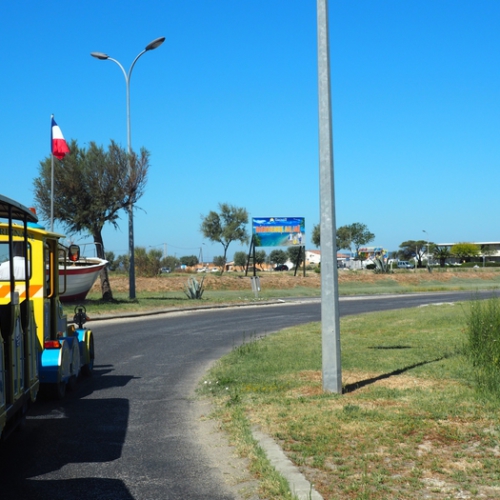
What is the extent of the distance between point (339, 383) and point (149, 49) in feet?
80.6

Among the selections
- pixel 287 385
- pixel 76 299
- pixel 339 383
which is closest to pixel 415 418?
pixel 339 383

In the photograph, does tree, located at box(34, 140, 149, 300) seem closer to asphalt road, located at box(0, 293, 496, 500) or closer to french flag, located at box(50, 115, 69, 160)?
french flag, located at box(50, 115, 69, 160)

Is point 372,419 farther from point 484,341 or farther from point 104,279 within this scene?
point 104,279

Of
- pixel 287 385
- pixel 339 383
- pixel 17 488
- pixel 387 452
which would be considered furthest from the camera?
pixel 287 385

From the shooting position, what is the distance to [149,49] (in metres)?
30.7

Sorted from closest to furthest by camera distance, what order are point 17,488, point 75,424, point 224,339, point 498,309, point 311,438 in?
point 17,488
point 311,438
point 75,424
point 498,309
point 224,339

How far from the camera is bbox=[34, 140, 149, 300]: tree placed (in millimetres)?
30234

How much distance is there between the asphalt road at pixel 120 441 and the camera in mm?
5738

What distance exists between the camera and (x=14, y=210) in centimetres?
667

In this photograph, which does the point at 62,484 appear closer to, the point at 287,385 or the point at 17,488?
the point at 17,488

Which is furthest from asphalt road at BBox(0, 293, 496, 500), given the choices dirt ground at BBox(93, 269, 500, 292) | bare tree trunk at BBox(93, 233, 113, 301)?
dirt ground at BBox(93, 269, 500, 292)

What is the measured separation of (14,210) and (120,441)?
257cm

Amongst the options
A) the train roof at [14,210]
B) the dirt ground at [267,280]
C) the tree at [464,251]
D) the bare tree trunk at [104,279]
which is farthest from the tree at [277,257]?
the train roof at [14,210]

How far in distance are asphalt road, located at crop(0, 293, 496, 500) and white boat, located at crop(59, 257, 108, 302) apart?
12924 mm
